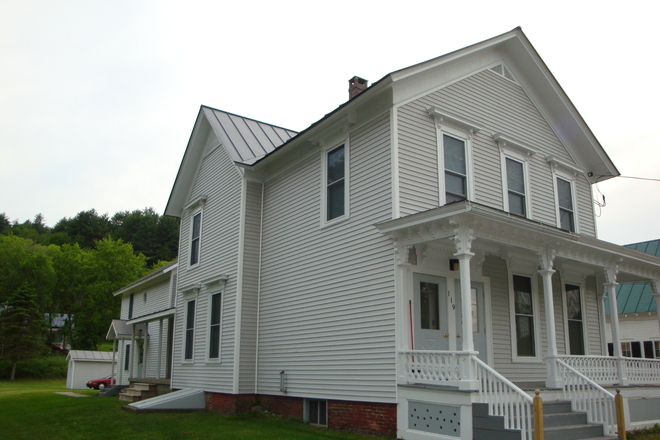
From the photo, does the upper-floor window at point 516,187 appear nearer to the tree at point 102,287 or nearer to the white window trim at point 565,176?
the white window trim at point 565,176

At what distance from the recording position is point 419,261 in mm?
10664

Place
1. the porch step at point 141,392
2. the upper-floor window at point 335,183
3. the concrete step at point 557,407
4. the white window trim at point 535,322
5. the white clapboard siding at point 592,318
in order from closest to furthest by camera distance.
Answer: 1. the concrete step at point 557,407
2. the white window trim at point 535,322
3. the upper-floor window at point 335,183
4. the white clapboard siding at point 592,318
5. the porch step at point 141,392

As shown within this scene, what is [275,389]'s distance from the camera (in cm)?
1350

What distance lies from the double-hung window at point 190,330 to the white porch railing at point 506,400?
1088 centimetres

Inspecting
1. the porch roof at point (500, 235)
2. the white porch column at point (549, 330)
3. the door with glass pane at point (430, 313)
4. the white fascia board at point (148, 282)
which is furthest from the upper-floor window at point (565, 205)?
the white fascia board at point (148, 282)

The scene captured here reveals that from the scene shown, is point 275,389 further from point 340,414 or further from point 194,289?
point 194,289

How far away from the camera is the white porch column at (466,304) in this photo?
28.2ft

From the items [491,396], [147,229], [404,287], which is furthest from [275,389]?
[147,229]

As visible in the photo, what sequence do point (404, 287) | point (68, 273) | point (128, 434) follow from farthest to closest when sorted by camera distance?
1. point (68, 273)
2. point (128, 434)
3. point (404, 287)

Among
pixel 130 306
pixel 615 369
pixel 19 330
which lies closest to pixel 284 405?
pixel 615 369

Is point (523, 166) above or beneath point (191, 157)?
beneath

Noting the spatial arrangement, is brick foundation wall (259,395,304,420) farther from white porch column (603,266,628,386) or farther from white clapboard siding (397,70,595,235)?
white porch column (603,266,628,386)

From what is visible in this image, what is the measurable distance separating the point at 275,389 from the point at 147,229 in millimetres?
72727

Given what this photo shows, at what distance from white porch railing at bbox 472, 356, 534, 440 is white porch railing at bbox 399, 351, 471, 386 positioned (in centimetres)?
33
